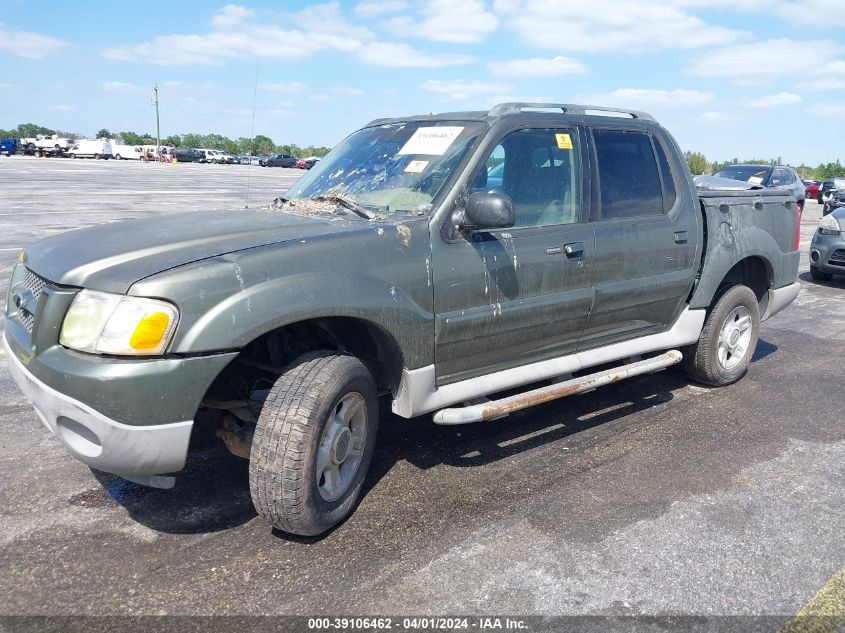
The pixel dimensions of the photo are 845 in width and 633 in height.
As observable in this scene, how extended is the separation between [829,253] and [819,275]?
0.67 metres

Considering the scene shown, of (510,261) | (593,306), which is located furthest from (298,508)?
(593,306)

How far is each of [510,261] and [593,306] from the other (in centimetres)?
80

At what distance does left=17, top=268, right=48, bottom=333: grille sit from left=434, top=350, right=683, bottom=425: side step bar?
1896mm

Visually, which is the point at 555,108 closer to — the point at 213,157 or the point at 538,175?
the point at 538,175

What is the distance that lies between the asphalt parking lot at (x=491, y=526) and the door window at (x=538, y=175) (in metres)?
1.41

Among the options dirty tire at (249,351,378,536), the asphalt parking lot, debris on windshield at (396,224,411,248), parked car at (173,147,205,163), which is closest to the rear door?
the asphalt parking lot

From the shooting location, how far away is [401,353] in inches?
136

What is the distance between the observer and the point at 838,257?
32.5ft

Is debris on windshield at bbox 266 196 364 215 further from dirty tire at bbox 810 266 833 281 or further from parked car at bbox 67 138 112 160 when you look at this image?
parked car at bbox 67 138 112 160

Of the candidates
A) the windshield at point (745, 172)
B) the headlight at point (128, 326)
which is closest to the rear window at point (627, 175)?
the headlight at point (128, 326)

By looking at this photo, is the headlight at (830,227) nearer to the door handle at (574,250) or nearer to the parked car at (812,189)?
the door handle at (574,250)

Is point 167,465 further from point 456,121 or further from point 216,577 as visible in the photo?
point 456,121

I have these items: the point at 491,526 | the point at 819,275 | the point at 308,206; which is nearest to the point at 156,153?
the point at 819,275

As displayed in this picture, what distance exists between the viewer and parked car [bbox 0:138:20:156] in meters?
62.7
